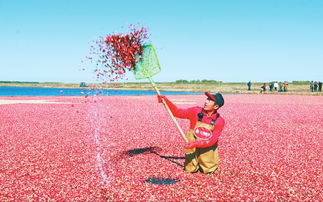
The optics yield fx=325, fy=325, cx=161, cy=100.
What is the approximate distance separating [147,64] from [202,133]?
6.40 feet

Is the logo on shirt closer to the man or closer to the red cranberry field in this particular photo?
the man

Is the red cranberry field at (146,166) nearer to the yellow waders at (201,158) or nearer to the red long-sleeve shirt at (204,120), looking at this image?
the yellow waders at (201,158)

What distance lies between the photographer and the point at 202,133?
680 cm

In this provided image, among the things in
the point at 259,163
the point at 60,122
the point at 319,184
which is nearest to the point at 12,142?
the point at 60,122

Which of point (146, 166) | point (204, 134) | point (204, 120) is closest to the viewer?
point (204, 134)

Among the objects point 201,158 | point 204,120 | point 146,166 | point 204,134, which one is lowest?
point 146,166

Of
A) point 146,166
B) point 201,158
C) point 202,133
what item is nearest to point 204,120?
point 202,133

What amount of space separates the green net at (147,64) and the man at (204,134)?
1.95 ft

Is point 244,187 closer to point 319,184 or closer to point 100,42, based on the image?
point 319,184

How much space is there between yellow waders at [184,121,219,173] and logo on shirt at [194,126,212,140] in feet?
0.31

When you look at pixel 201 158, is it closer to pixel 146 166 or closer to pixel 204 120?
pixel 204 120

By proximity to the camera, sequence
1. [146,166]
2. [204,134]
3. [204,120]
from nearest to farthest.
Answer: [204,134] → [204,120] → [146,166]

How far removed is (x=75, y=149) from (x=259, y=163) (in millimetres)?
5353

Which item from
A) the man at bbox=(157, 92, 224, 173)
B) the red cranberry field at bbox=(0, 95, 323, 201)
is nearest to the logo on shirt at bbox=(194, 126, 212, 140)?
the man at bbox=(157, 92, 224, 173)
